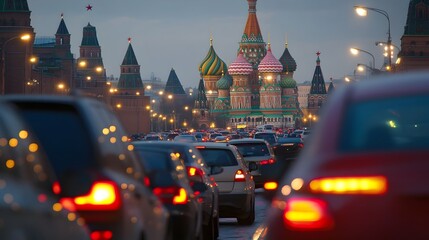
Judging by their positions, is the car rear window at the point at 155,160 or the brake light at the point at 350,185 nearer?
the brake light at the point at 350,185

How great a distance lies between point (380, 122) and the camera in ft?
24.9

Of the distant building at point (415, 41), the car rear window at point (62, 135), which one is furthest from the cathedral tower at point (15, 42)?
the car rear window at point (62, 135)

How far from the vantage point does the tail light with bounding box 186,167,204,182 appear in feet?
58.7

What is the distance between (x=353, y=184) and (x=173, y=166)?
8.13 m

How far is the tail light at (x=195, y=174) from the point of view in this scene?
17898 millimetres

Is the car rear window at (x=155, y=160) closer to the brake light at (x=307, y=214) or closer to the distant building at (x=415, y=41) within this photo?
the brake light at (x=307, y=214)

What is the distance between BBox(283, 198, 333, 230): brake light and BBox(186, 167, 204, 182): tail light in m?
10.6

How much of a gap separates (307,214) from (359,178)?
33 centimetres

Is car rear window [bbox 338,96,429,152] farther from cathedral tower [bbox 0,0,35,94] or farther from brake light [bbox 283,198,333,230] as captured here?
cathedral tower [bbox 0,0,35,94]

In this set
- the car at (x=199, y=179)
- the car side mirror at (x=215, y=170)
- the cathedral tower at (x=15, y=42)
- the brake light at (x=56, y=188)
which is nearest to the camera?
the brake light at (x=56, y=188)

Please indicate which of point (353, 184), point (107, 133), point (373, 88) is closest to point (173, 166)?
point (107, 133)

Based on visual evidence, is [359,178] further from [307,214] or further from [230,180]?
[230,180]

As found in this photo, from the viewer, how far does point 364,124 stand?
24.7 feet

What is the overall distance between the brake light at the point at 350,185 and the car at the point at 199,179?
934 cm
